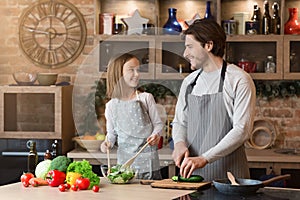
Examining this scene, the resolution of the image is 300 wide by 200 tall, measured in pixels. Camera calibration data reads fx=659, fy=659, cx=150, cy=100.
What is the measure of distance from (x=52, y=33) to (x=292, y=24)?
7.12 ft

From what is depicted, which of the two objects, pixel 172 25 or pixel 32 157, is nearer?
pixel 32 157

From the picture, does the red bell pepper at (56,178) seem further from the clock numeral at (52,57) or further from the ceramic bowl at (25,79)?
the clock numeral at (52,57)

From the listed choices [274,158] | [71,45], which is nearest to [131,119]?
[274,158]

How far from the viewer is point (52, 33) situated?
6098 millimetres

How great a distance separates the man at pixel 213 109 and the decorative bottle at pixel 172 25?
6.34 ft

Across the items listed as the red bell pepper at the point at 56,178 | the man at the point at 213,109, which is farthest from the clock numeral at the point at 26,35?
the red bell pepper at the point at 56,178

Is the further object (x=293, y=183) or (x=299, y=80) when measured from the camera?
(x=299, y=80)

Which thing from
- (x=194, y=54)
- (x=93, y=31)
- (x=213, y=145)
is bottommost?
(x=213, y=145)

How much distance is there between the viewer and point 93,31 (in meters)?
6.09

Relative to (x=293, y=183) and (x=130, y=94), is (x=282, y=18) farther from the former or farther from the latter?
(x=130, y=94)

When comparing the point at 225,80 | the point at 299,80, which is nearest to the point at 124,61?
the point at 225,80

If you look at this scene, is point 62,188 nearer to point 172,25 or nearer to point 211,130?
point 211,130

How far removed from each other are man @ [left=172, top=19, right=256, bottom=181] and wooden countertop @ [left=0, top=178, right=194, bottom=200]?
378mm

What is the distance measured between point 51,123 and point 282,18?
2.18 meters
